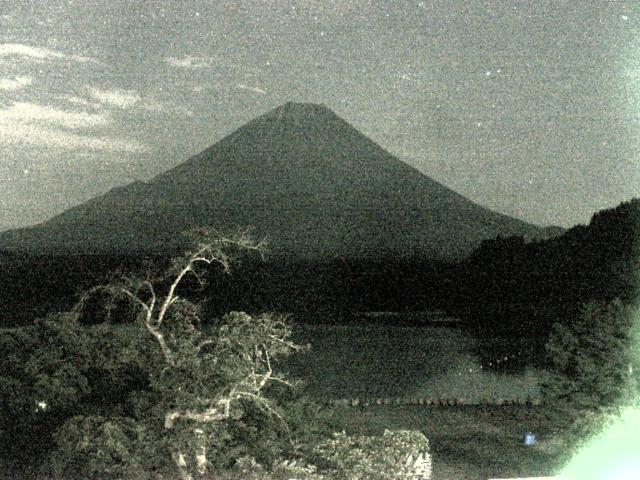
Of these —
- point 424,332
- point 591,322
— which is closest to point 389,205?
point 424,332

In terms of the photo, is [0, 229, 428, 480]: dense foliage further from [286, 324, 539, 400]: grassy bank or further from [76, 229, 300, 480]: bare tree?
[286, 324, 539, 400]: grassy bank

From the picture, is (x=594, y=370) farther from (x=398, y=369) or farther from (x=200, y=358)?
(x=398, y=369)

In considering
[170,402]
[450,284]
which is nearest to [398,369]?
[170,402]

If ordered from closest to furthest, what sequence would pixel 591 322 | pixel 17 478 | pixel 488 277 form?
pixel 17 478
pixel 591 322
pixel 488 277

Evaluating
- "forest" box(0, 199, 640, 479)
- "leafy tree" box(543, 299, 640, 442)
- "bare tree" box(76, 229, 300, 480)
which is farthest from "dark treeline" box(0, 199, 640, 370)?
"bare tree" box(76, 229, 300, 480)

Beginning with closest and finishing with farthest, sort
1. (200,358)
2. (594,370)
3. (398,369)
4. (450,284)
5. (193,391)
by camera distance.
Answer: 1. (193,391)
2. (200,358)
3. (594,370)
4. (398,369)
5. (450,284)

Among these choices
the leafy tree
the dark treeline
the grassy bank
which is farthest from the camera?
the dark treeline

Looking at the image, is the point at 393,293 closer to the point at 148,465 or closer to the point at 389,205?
the point at 148,465
